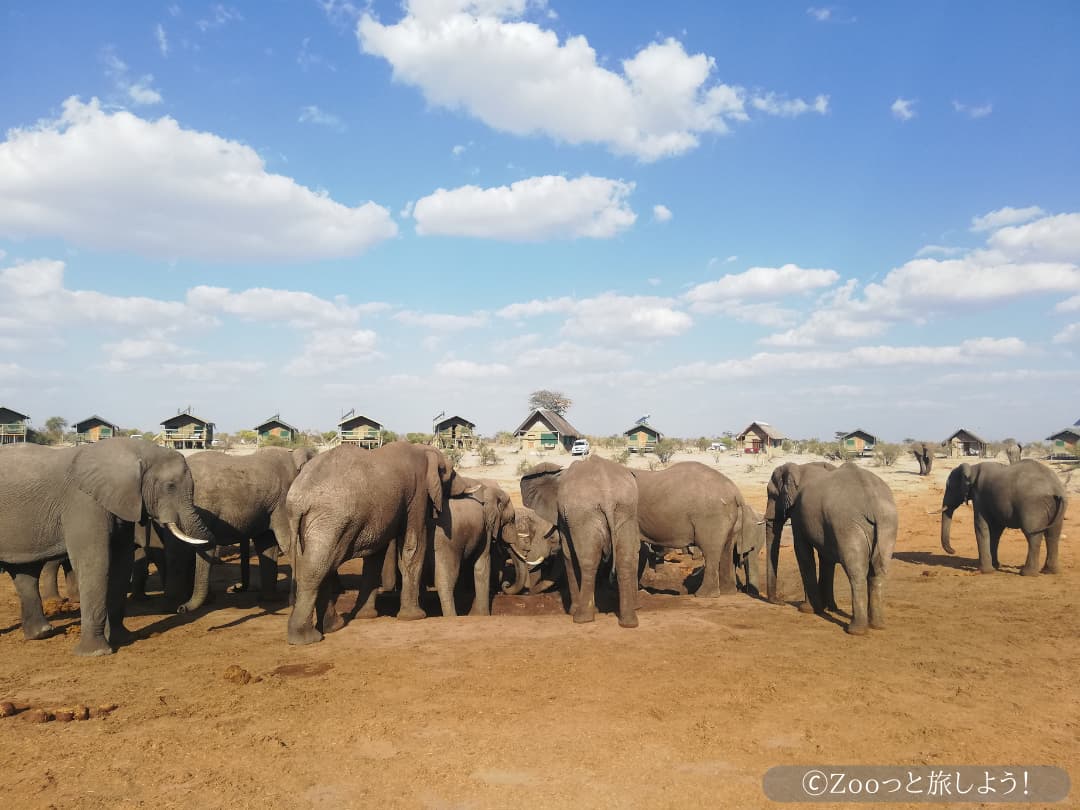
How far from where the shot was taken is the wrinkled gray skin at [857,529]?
8.77 m

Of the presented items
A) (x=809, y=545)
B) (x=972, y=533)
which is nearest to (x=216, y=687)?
(x=809, y=545)

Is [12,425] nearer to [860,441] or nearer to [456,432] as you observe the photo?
[456,432]

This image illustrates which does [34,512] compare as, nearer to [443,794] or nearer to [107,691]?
[107,691]

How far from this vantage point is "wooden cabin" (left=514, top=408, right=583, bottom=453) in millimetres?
58438

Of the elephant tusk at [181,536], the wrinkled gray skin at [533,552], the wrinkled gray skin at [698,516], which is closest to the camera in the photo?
the elephant tusk at [181,536]

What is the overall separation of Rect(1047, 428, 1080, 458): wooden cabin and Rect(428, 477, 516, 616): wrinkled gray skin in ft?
196

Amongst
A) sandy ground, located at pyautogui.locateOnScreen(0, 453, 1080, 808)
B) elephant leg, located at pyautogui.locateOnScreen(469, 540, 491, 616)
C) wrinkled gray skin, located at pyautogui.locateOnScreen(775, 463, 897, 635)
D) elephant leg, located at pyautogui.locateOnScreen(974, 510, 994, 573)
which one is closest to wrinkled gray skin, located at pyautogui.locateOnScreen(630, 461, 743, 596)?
sandy ground, located at pyautogui.locateOnScreen(0, 453, 1080, 808)

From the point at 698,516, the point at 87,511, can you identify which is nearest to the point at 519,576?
the point at 698,516

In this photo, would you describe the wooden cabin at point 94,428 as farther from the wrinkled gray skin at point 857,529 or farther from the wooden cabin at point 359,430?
the wrinkled gray skin at point 857,529

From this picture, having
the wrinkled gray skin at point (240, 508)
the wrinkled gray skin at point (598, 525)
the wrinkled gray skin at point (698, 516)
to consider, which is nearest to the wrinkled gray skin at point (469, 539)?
the wrinkled gray skin at point (598, 525)

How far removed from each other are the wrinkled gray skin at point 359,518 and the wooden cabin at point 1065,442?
61718 millimetres

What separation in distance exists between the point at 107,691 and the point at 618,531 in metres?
6.06

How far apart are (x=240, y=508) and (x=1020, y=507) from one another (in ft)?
46.6

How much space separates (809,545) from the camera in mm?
10094
